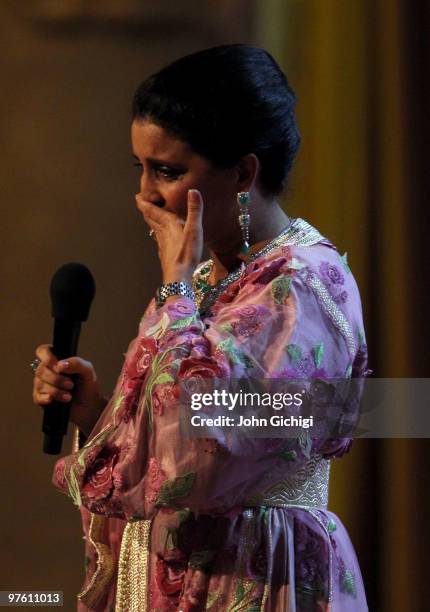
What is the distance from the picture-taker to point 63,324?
110cm

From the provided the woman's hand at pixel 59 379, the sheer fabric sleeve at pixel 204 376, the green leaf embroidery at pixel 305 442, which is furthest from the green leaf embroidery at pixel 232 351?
the woman's hand at pixel 59 379

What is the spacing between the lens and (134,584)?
1.10 meters

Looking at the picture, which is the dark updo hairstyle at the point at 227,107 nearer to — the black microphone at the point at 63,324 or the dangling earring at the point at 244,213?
the dangling earring at the point at 244,213

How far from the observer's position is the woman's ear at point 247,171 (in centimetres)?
118

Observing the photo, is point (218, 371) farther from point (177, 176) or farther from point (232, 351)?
point (177, 176)

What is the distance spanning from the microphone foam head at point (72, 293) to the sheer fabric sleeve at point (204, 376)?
0.08 meters

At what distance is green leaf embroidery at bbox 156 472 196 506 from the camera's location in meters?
0.96

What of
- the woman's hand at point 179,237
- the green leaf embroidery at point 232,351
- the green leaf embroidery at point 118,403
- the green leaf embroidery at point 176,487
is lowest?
the green leaf embroidery at point 176,487

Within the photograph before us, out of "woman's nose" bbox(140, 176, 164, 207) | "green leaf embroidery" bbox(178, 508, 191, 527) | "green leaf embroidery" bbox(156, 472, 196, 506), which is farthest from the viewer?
"woman's nose" bbox(140, 176, 164, 207)

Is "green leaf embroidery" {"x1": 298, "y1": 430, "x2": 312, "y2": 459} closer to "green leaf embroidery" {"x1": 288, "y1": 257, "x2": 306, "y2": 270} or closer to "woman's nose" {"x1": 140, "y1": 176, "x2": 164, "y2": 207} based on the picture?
"green leaf embroidery" {"x1": 288, "y1": 257, "x2": 306, "y2": 270}

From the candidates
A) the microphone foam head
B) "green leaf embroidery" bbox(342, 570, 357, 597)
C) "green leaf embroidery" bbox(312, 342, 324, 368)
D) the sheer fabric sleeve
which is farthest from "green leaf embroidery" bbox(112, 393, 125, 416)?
"green leaf embroidery" bbox(342, 570, 357, 597)

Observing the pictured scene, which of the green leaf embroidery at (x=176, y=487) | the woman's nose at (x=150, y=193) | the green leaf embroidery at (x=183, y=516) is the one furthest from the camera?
the woman's nose at (x=150, y=193)

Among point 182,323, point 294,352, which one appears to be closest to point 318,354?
point 294,352

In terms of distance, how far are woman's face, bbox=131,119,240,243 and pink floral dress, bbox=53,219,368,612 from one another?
0.10m
